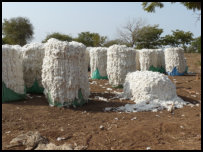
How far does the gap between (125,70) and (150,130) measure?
16.7 ft

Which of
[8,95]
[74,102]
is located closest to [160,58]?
[74,102]

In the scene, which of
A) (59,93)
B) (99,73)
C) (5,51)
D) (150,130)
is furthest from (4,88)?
(99,73)

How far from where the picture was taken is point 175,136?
3.53 metres

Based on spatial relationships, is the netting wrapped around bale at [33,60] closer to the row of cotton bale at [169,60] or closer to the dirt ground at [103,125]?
the dirt ground at [103,125]

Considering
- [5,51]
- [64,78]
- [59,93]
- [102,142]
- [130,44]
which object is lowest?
Answer: [102,142]

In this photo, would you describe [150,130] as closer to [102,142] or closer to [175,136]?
[175,136]

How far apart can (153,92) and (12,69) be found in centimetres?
396

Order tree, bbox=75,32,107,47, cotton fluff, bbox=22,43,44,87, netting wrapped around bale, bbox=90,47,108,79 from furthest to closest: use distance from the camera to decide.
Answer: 1. tree, bbox=75,32,107,47
2. netting wrapped around bale, bbox=90,47,108,79
3. cotton fluff, bbox=22,43,44,87

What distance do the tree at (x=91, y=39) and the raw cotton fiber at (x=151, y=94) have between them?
28175 millimetres

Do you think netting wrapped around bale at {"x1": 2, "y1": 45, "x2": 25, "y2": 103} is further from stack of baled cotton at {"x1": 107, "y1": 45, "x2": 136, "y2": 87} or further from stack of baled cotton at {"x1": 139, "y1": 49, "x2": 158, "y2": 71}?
stack of baled cotton at {"x1": 139, "y1": 49, "x2": 158, "y2": 71}

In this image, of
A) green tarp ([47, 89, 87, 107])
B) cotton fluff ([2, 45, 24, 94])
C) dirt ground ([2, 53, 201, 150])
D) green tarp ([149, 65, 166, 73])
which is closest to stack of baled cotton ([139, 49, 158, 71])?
green tarp ([149, 65, 166, 73])

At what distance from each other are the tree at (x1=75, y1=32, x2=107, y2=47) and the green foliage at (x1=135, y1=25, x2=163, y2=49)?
19.1 feet

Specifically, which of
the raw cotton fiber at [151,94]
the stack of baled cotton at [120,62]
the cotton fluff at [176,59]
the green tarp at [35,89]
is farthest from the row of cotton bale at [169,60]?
the green tarp at [35,89]

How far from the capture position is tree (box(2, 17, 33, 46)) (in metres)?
28.0
